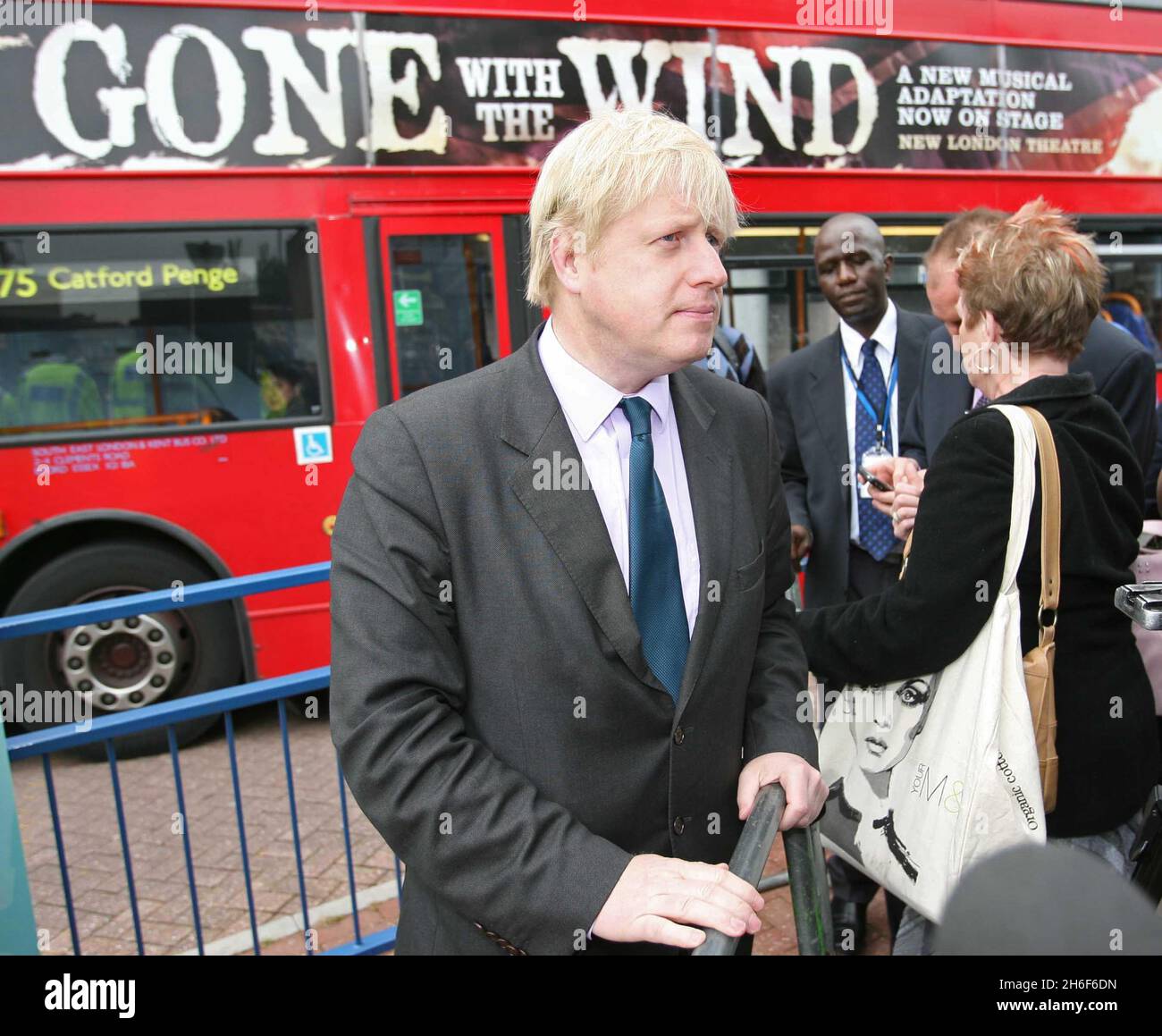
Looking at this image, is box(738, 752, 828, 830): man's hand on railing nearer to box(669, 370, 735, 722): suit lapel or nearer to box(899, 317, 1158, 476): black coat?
box(669, 370, 735, 722): suit lapel

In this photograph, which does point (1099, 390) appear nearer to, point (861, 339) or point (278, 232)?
point (861, 339)

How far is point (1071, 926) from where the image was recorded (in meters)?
0.57

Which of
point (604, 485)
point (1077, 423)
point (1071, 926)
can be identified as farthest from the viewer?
point (1077, 423)

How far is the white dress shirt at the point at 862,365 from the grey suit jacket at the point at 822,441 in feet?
0.07

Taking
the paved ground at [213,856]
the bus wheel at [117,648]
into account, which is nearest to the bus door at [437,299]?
the bus wheel at [117,648]

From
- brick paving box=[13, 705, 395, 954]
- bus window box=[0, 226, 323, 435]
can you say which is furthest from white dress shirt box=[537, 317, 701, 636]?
bus window box=[0, 226, 323, 435]

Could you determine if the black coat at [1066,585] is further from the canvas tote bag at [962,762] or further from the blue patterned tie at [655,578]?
the blue patterned tie at [655,578]

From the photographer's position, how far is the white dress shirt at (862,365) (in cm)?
370

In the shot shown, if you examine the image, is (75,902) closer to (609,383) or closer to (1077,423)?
(609,383)

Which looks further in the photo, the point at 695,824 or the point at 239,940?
the point at 239,940

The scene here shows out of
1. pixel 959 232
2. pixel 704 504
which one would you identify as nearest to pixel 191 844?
pixel 704 504

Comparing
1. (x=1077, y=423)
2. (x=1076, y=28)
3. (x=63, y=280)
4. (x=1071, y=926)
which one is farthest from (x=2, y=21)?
(x=1076, y=28)

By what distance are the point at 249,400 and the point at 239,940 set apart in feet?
10.1

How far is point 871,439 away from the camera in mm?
3695
